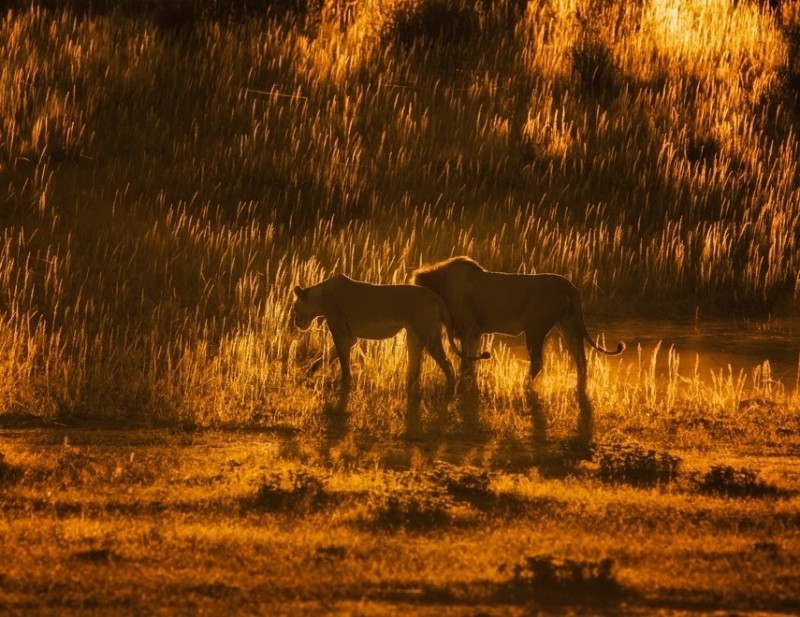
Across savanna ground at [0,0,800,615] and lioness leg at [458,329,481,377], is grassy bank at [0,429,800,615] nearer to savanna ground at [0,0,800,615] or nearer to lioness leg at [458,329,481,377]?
savanna ground at [0,0,800,615]

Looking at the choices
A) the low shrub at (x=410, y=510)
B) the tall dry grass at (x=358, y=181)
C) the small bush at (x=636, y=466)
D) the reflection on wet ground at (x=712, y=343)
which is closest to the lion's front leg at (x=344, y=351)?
the tall dry grass at (x=358, y=181)

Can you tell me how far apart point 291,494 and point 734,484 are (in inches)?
92.1

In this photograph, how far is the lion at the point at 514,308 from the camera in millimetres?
10258

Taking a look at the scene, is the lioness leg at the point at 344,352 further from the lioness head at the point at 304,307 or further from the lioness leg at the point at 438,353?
the lioness leg at the point at 438,353

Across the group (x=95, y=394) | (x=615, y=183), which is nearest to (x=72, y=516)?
(x=95, y=394)

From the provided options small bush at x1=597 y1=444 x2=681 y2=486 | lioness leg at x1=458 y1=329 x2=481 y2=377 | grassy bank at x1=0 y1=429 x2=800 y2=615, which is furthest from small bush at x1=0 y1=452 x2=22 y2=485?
lioness leg at x1=458 y1=329 x2=481 y2=377

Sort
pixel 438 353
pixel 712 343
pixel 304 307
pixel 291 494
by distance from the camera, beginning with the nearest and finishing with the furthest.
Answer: pixel 291 494, pixel 438 353, pixel 304 307, pixel 712 343

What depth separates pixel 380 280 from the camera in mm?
13898

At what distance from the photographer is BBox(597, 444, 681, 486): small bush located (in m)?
7.88

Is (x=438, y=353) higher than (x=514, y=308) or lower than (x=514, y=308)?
lower

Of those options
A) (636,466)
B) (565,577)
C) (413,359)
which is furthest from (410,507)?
(413,359)

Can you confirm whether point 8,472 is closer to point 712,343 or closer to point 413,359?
point 413,359

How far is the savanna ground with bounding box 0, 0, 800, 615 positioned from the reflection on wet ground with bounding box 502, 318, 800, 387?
0.15m

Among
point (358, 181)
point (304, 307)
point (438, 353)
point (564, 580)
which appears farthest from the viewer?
point (358, 181)
